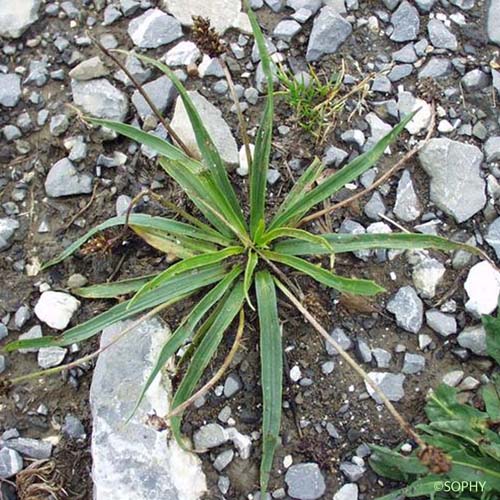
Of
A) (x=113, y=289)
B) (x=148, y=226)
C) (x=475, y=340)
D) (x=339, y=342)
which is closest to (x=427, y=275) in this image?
(x=475, y=340)

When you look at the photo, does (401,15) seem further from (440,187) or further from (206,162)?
(206,162)

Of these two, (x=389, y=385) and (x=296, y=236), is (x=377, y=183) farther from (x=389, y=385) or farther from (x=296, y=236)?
(x=389, y=385)

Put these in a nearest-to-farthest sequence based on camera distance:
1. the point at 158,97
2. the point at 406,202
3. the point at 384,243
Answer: the point at 384,243 < the point at 406,202 < the point at 158,97

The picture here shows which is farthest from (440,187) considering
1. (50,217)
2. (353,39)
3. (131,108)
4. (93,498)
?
(93,498)

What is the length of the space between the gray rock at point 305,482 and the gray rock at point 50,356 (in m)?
0.91

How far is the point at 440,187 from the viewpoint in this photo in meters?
2.90

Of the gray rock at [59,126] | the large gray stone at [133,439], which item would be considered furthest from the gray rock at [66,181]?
the large gray stone at [133,439]

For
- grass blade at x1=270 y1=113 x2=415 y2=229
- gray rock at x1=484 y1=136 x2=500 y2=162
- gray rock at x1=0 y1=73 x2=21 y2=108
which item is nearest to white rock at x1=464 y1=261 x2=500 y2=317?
gray rock at x1=484 y1=136 x2=500 y2=162

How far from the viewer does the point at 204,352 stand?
254cm

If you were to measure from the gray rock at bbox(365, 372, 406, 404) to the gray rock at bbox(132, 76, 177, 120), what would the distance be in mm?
1325

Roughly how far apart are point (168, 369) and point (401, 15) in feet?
5.74

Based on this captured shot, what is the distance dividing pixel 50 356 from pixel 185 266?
0.68 m

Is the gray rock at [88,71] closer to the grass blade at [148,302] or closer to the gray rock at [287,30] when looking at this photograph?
the gray rock at [287,30]

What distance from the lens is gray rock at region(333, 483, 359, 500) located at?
8.36ft
